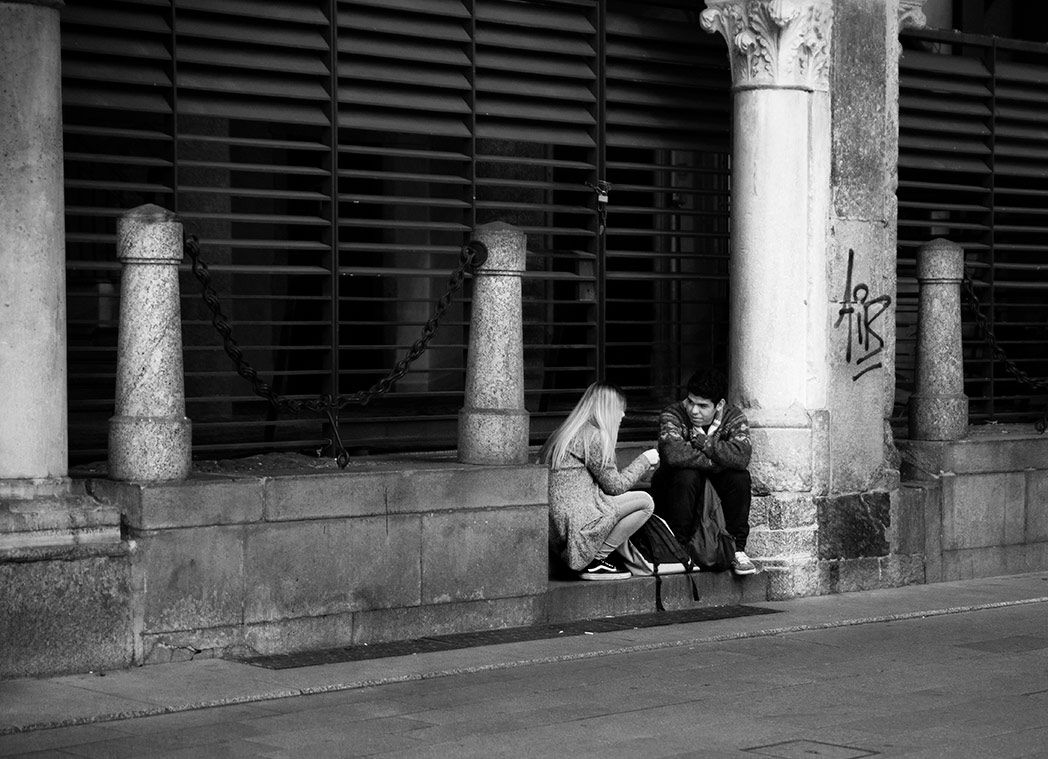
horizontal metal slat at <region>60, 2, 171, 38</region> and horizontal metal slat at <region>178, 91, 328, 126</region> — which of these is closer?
horizontal metal slat at <region>60, 2, 171, 38</region>

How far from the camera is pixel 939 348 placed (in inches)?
486

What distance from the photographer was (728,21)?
11.5m

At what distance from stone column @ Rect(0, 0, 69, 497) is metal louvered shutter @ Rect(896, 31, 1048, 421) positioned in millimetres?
6350

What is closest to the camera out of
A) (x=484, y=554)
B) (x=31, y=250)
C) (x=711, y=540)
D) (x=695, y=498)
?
(x=31, y=250)

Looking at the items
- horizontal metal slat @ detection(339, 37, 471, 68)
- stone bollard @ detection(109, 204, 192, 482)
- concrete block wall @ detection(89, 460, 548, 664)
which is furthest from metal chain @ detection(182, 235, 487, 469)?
horizontal metal slat @ detection(339, 37, 471, 68)

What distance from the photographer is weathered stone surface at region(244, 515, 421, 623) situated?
8.96 m

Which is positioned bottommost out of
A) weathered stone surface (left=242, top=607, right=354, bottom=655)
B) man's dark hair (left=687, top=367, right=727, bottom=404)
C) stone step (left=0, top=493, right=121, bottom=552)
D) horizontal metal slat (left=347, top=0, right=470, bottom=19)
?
weathered stone surface (left=242, top=607, right=354, bottom=655)

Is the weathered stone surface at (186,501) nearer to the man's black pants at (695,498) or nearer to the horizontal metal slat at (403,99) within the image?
the horizontal metal slat at (403,99)

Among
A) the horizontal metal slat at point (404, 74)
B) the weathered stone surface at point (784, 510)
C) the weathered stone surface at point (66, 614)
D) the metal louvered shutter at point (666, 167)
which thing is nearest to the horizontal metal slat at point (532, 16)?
the metal louvered shutter at point (666, 167)

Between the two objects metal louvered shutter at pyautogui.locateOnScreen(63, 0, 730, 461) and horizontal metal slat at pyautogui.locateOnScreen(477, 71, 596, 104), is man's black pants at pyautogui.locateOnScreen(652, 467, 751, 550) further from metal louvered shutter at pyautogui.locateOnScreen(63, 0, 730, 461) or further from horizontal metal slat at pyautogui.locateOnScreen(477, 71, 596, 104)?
horizontal metal slat at pyautogui.locateOnScreen(477, 71, 596, 104)

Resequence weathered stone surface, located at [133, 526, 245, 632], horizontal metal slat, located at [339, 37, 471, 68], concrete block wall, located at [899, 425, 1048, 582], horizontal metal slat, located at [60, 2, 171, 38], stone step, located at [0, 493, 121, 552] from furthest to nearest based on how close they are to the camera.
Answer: concrete block wall, located at [899, 425, 1048, 582], horizontal metal slat, located at [339, 37, 471, 68], horizontal metal slat, located at [60, 2, 171, 38], weathered stone surface, located at [133, 526, 245, 632], stone step, located at [0, 493, 121, 552]

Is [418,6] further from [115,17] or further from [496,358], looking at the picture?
[496,358]

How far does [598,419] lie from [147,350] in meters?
2.81

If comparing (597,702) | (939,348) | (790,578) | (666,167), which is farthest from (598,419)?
(939,348)
